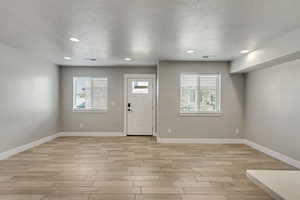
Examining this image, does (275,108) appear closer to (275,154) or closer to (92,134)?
(275,154)

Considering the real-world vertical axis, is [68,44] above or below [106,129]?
above

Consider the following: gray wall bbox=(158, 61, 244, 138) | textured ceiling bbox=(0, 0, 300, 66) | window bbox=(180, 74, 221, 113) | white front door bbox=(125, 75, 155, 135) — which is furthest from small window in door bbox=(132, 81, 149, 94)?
textured ceiling bbox=(0, 0, 300, 66)

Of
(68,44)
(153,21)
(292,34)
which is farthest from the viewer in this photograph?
(68,44)

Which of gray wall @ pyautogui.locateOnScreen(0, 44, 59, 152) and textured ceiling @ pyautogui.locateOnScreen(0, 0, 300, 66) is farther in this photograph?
gray wall @ pyautogui.locateOnScreen(0, 44, 59, 152)

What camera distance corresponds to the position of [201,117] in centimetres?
549

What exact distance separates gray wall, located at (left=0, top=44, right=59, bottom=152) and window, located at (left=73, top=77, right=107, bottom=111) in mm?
797

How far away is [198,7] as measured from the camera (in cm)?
219

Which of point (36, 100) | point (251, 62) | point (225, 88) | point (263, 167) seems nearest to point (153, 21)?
point (251, 62)

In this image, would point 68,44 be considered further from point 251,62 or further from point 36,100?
point 251,62

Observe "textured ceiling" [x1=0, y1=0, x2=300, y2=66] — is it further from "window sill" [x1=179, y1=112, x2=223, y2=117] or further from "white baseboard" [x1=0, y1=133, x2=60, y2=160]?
"white baseboard" [x1=0, y1=133, x2=60, y2=160]

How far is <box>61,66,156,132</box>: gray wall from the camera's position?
6.36 metres

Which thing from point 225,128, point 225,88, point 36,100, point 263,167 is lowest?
point 263,167

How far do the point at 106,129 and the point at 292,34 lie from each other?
5.49 m

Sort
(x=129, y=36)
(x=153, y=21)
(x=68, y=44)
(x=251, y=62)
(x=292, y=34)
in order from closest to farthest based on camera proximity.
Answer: (x=153, y=21) < (x=292, y=34) < (x=129, y=36) < (x=68, y=44) < (x=251, y=62)
